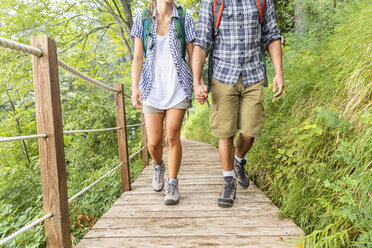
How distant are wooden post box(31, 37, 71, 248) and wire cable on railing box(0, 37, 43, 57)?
0.03 meters

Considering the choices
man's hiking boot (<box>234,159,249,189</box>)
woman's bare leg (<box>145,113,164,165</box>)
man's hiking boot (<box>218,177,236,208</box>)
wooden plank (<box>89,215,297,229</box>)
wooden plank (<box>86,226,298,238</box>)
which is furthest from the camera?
man's hiking boot (<box>234,159,249,189</box>)

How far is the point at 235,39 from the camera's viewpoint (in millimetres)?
2096

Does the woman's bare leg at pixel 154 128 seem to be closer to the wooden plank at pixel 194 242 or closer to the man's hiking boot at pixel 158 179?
the man's hiking boot at pixel 158 179

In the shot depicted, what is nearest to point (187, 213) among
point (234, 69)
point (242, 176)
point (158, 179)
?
point (158, 179)

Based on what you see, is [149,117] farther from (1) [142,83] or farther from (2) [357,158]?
(2) [357,158]

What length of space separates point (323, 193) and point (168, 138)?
127 centimetres

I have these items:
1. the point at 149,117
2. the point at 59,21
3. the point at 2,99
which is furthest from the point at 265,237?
the point at 59,21

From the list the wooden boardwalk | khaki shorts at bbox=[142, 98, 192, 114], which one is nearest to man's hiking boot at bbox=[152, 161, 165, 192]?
the wooden boardwalk

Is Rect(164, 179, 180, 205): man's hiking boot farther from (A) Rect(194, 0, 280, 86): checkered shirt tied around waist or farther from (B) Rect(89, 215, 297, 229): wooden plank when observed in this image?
(A) Rect(194, 0, 280, 86): checkered shirt tied around waist

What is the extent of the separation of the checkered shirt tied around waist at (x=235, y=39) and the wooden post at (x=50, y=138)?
119 cm

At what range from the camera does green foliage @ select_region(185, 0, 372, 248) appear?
1.34 meters

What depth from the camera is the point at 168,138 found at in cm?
229

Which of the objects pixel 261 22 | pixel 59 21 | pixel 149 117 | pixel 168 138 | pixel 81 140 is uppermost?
pixel 59 21

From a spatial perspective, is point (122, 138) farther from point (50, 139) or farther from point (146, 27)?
point (50, 139)
